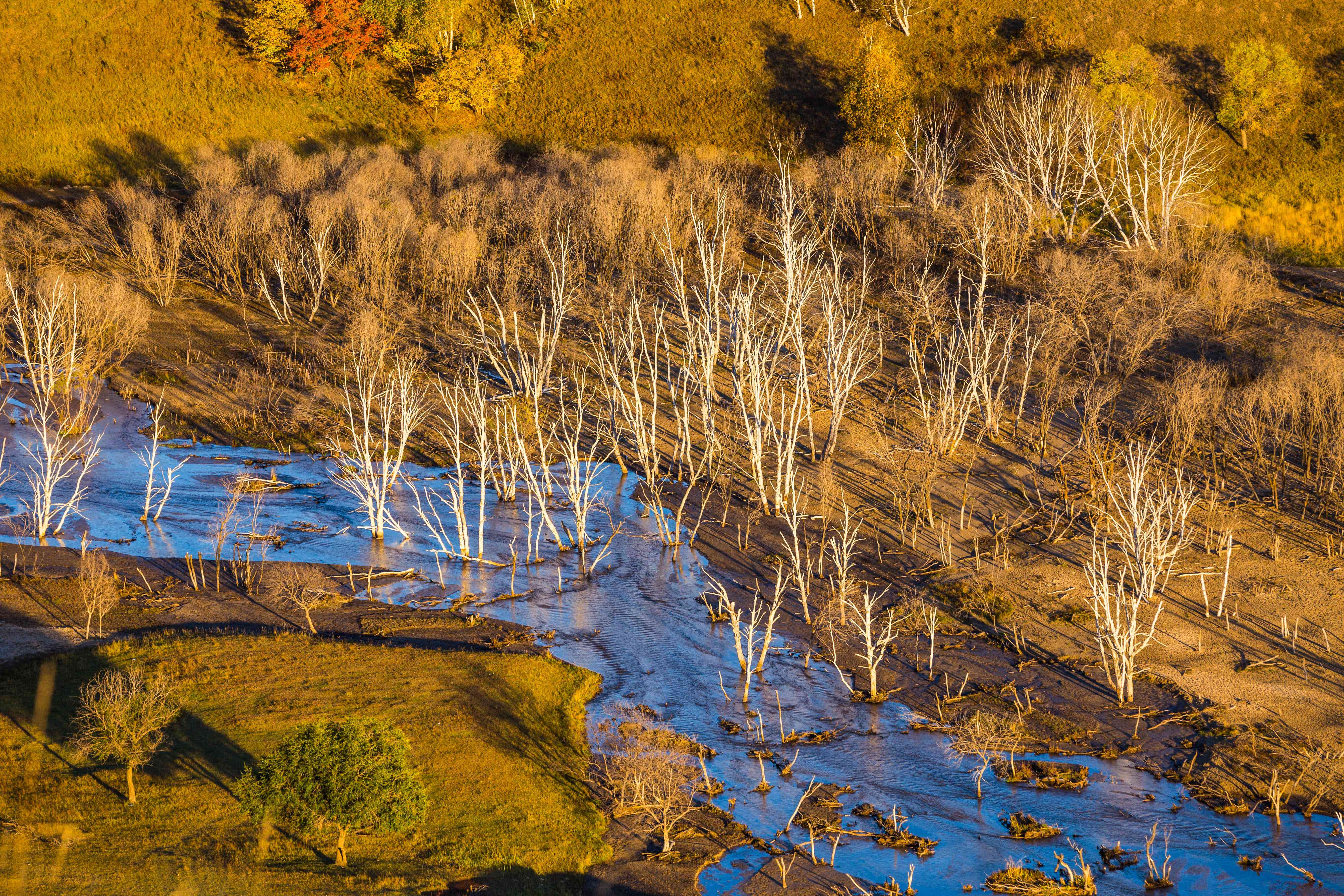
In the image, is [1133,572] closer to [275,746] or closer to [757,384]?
[757,384]

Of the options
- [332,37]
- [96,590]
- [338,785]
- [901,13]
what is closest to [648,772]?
[338,785]

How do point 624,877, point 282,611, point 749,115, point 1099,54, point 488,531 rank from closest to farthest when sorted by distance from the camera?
point 624,877, point 282,611, point 488,531, point 1099,54, point 749,115

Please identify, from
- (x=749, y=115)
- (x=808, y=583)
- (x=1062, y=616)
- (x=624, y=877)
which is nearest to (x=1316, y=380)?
(x=1062, y=616)

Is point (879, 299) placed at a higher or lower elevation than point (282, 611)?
higher

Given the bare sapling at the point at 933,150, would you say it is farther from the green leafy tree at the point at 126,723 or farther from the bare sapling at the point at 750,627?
the green leafy tree at the point at 126,723

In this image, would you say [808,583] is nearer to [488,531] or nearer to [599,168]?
[488,531]
